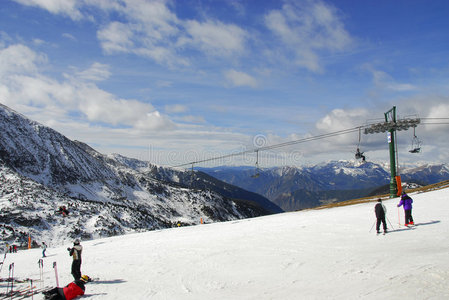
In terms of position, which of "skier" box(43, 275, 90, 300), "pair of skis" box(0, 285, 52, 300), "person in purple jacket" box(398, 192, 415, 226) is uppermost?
"person in purple jacket" box(398, 192, 415, 226)

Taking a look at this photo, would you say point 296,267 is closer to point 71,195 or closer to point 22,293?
point 22,293

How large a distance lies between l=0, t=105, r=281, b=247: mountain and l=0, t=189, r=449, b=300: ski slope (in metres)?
35.9

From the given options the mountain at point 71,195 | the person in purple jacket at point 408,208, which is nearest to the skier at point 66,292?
the person in purple jacket at point 408,208

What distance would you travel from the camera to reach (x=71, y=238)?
6581cm

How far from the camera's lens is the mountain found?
227 ft

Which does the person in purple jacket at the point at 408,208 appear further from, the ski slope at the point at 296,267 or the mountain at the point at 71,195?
the mountain at the point at 71,195

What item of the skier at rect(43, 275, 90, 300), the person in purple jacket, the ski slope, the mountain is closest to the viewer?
the ski slope

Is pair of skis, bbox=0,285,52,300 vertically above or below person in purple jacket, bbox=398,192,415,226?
below

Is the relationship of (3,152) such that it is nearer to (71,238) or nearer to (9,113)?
(9,113)

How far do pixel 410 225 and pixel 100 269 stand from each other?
1803 centimetres

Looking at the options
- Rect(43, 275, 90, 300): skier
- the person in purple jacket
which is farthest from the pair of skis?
the person in purple jacket

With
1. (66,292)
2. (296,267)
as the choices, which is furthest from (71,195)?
(296,267)

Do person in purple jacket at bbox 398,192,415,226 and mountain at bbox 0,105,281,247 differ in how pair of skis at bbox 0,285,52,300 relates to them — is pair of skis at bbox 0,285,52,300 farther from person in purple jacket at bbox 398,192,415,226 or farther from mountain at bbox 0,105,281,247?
mountain at bbox 0,105,281,247

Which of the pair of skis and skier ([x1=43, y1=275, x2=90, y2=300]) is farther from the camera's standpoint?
the pair of skis
